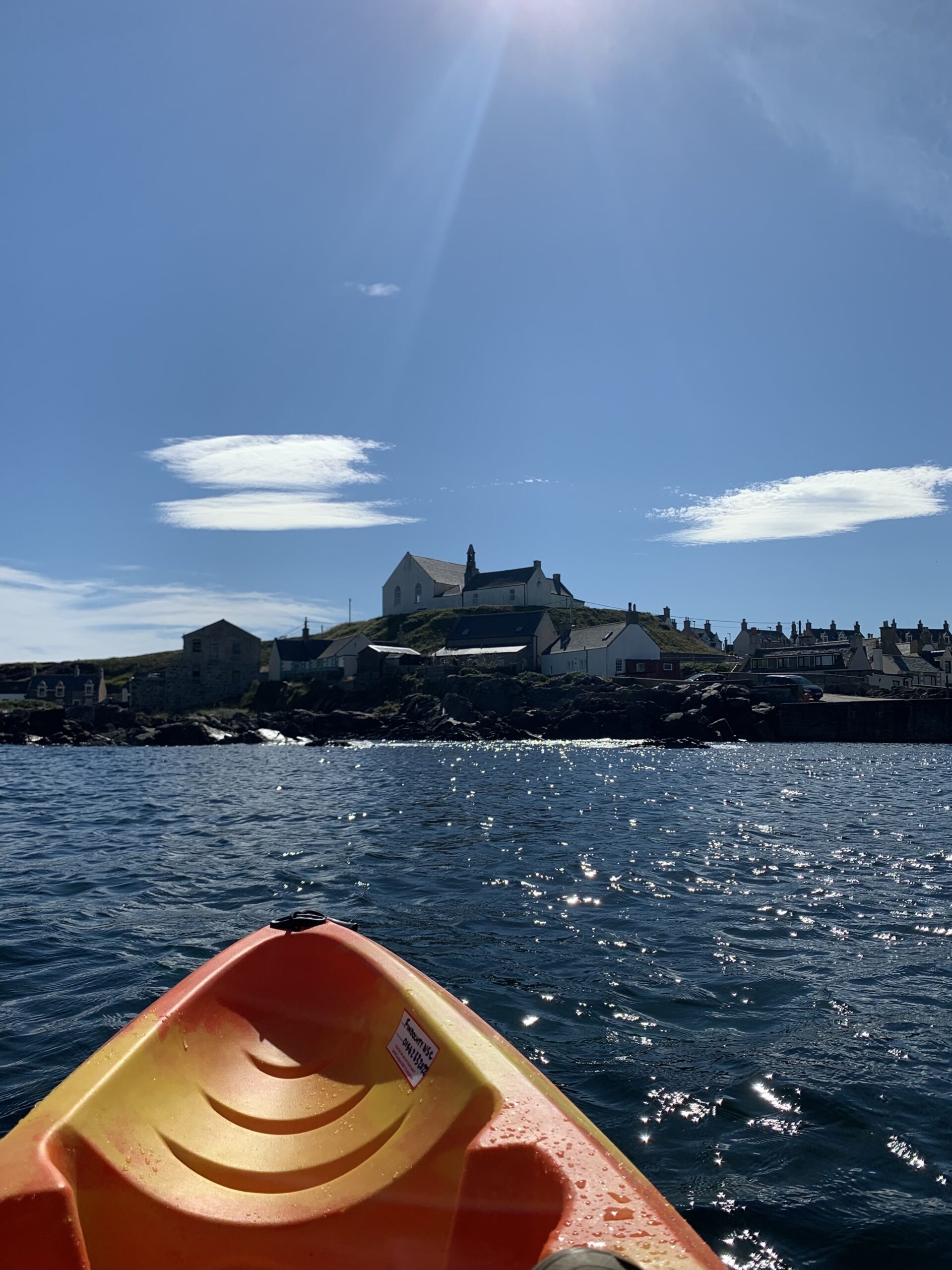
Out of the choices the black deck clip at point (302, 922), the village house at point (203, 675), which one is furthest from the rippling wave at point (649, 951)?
the village house at point (203, 675)

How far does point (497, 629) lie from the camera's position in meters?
82.4

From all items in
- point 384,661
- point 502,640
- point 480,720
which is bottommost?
point 480,720

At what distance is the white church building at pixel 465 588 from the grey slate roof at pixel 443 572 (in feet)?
0.28

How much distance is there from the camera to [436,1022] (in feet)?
15.1

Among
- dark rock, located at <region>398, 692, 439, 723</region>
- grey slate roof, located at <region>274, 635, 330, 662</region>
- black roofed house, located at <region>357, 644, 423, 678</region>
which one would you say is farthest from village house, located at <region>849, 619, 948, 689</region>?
grey slate roof, located at <region>274, 635, 330, 662</region>

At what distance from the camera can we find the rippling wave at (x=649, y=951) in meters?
4.80

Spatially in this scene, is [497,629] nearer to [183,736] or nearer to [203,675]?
[203,675]

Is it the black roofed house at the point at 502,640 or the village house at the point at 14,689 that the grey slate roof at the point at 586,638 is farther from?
the village house at the point at 14,689

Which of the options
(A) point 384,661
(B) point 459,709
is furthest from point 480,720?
(A) point 384,661

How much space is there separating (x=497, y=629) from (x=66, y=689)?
146ft

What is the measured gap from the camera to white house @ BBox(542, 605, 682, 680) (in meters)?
71.7

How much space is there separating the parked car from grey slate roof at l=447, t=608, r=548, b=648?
22952mm

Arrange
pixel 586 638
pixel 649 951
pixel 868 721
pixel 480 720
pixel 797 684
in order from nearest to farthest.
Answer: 1. pixel 649 951
2. pixel 868 721
3. pixel 797 684
4. pixel 480 720
5. pixel 586 638

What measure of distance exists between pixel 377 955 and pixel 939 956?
643 centimetres
